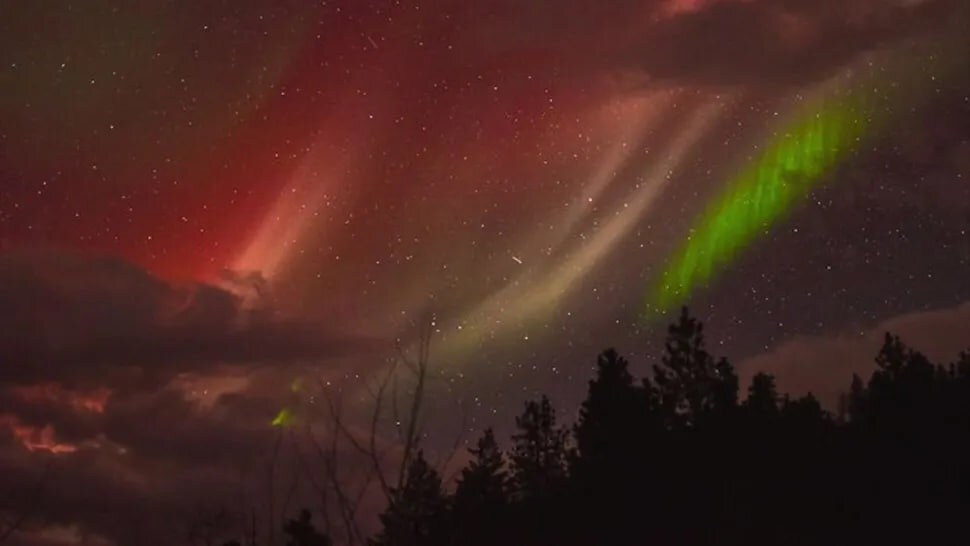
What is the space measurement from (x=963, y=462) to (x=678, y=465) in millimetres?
10136

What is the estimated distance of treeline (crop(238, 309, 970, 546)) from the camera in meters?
39.6

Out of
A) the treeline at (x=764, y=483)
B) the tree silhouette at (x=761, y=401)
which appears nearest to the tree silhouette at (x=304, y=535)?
the treeline at (x=764, y=483)

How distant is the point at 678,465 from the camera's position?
44.5m

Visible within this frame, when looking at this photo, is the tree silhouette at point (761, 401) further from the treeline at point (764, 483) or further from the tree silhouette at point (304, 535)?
the tree silhouette at point (304, 535)

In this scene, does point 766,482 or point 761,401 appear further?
point 761,401

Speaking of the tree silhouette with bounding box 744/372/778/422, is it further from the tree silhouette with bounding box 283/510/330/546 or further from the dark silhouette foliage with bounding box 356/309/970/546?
the tree silhouette with bounding box 283/510/330/546

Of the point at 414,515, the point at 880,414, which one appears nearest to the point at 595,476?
the point at 880,414

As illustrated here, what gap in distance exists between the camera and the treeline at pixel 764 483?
3962cm

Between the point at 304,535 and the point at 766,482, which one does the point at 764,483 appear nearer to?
the point at 766,482

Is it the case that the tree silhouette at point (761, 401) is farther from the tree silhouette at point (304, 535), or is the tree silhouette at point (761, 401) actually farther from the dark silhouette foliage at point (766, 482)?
the tree silhouette at point (304, 535)

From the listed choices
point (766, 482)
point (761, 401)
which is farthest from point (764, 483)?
point (761, 401)

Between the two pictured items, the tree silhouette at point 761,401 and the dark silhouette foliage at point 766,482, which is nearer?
the dark silhouette foliage at point 766,482

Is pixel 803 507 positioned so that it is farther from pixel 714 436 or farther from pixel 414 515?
pixel 414 515

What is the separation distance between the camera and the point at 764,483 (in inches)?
1647
